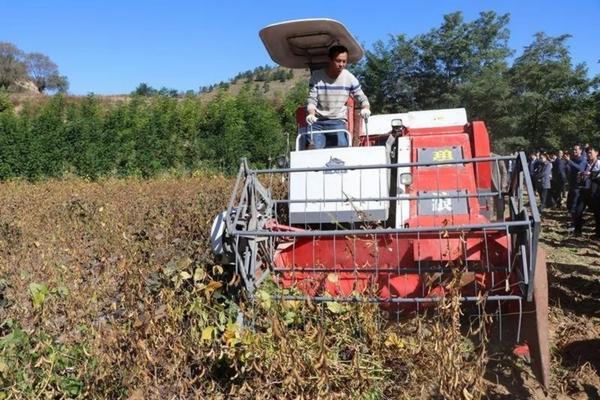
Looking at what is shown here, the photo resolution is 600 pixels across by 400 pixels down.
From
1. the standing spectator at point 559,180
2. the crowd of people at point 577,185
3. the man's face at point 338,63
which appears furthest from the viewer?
the standing spectator at point 559,180

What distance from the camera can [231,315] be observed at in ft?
12.0

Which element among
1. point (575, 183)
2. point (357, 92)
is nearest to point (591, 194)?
point (575, 183)

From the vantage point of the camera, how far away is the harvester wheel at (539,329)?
3.70 meters

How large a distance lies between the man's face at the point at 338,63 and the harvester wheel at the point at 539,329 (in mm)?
2771

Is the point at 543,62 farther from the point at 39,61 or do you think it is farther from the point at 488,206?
the point at 39,61

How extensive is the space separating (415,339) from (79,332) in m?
1.79

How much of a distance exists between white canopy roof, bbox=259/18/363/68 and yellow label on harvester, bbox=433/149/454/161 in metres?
1.52

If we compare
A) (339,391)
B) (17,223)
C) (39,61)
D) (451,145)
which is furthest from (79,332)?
(39,61)

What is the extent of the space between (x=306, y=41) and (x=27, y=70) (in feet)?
210

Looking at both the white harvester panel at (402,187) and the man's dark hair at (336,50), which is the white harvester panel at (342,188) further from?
the man's dark hair at (336,50)

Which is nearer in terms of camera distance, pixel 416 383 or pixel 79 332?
pixel 416 383

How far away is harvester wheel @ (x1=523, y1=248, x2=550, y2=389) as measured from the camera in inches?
146

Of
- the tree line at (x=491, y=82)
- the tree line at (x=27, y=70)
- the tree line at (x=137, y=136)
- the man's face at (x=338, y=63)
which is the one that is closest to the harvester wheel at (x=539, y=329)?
the man's face at (x=338, y=63)

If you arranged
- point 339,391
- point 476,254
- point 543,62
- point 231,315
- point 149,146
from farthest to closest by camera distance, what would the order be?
point 543,62, point 149,146, point 476,254, point 231,315, point 339,391
